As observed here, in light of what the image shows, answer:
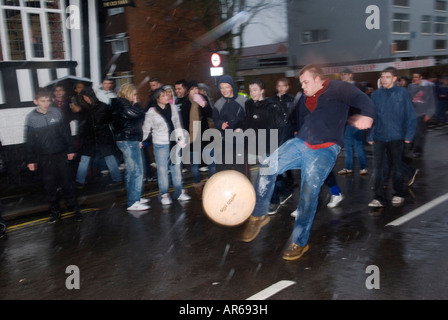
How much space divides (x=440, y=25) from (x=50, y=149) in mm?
46373

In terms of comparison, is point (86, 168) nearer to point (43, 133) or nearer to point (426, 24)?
point (43, 133)

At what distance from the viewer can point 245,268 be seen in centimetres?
455

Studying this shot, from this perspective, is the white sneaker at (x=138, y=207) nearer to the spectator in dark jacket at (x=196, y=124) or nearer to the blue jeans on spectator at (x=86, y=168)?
the spectator in dark jacket at (x=196, y=124)

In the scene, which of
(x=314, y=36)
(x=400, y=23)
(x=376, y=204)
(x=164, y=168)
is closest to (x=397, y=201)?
(x=376, y=204)

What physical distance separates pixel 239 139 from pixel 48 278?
3.36 metres

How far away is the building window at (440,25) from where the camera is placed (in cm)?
4363

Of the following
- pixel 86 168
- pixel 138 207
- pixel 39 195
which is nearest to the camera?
pixel 138 207

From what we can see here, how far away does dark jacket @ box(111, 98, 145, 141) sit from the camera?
6.97m

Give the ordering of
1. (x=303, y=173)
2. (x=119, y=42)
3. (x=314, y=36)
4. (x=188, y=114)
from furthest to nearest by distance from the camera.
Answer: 1. (x=314, y=36)
2. (x=119, y=42)
3. (x=188, y=114)
4. (x=303, y=173)

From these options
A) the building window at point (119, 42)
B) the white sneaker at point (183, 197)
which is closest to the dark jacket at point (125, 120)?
the white sneaker at point (183, 197)

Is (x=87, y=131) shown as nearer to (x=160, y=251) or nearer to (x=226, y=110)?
(x=226, y=110)

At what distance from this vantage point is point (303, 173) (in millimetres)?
4688

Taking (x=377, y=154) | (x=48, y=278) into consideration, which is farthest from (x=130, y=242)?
(x=377, y=154)

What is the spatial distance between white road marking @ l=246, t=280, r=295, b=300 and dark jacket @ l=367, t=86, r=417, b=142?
3279 mm
